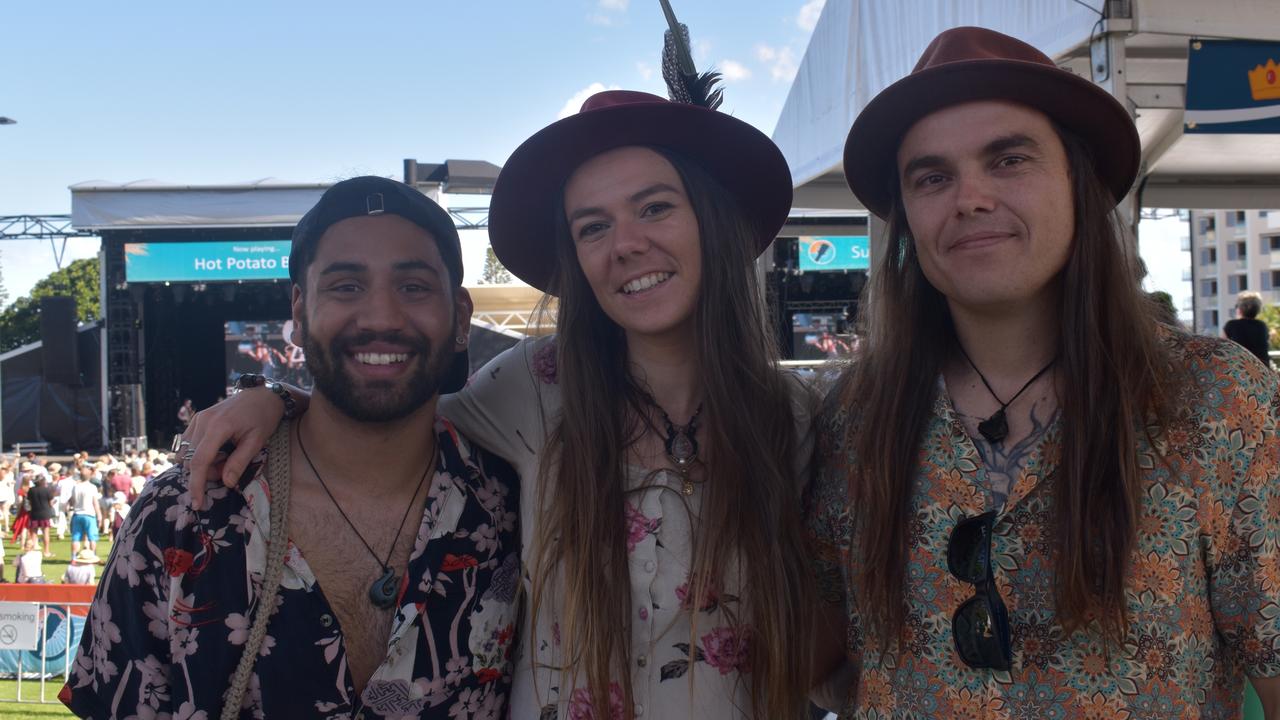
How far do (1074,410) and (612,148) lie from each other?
1126mm

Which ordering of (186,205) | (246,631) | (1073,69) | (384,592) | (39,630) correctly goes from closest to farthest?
(246,631), (384,592), (1073,69), (39,630), (186,205)

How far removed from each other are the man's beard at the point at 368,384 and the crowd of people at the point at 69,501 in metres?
10.9

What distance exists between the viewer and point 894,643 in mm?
1730

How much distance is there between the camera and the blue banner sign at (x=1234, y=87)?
337 cm

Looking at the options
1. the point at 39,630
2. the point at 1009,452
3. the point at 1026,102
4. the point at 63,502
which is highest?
the point at 1026,102

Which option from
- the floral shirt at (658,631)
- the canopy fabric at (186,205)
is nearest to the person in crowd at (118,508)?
the canopy fabric at (186,205)

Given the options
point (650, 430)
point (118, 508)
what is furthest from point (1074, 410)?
point (118, 508)

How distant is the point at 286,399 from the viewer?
2.22 meters

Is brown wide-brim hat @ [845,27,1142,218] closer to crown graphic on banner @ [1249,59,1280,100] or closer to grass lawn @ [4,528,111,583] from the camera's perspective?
crown graphic on banner @ [1249,59,1280,100]

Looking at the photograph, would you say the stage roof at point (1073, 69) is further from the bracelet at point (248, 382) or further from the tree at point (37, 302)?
the tree at point (37, 302)

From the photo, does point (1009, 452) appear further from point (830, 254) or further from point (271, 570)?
point (830, 254)

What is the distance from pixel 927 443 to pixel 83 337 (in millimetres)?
26824

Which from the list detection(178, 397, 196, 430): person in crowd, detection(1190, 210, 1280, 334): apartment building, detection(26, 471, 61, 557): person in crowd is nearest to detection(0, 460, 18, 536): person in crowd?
detection(26, 471, 61, 557): person in crowd

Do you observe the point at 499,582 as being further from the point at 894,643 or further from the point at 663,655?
the point at 894,643
